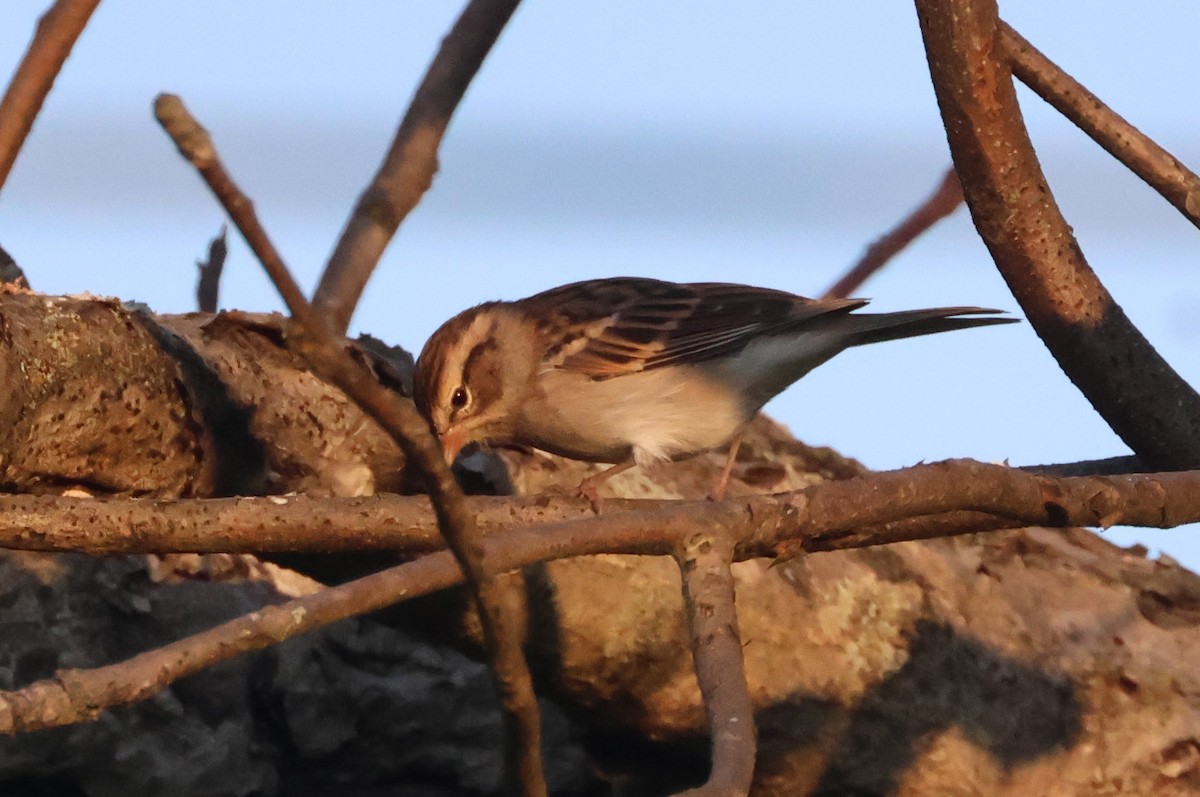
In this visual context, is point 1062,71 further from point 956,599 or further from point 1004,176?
point 956,599

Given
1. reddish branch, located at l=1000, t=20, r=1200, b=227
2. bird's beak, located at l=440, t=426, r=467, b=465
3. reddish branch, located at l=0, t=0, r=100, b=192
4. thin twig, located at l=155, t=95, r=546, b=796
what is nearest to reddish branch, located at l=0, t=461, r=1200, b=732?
thin twig, located at l=155, t=95, r=546, b=796

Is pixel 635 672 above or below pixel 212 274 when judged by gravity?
below

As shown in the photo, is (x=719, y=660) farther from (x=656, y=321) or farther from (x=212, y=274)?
(x=212, y=274)

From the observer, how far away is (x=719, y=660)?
2994 mm

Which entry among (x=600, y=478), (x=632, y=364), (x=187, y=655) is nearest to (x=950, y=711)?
(x=600, y=478)

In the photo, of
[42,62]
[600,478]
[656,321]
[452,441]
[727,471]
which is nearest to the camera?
[42,62]

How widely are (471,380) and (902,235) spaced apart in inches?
71.8

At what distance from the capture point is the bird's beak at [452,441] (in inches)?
207

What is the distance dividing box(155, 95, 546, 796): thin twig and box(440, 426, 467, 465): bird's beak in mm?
2593

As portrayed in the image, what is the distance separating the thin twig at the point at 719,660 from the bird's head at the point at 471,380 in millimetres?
2097

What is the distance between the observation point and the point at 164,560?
5270mm

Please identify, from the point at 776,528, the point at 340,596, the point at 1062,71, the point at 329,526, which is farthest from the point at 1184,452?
the point at 340,596

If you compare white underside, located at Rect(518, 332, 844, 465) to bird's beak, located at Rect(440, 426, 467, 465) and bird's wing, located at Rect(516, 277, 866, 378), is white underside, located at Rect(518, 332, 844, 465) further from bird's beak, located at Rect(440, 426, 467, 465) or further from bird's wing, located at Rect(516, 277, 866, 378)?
bird's beak, located at Rect(440, 426, 467, 465)

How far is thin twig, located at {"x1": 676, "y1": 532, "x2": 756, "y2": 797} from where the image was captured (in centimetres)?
268
